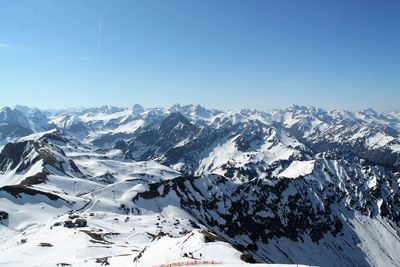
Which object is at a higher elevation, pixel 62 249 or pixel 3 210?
pixel 62 249

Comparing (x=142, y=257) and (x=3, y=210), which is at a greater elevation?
(x=142, y=257)

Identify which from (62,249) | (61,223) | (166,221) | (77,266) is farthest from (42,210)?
(77,266)

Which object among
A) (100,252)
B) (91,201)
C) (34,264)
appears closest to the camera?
(34,264)

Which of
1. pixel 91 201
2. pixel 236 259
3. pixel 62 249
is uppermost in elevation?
pixel 236 259

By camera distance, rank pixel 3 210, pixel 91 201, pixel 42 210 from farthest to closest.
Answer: pixel 91 201
pixel 42 210
pixel 3 210

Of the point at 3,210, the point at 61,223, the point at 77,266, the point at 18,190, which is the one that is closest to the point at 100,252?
the point at 77,266

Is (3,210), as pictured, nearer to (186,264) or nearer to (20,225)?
(20,225)

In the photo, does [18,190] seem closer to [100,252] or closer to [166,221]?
[166,221]

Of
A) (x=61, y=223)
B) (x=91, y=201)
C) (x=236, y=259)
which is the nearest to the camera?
(x=236, y=259)

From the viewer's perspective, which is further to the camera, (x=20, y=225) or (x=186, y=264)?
(x=20, y=225)
